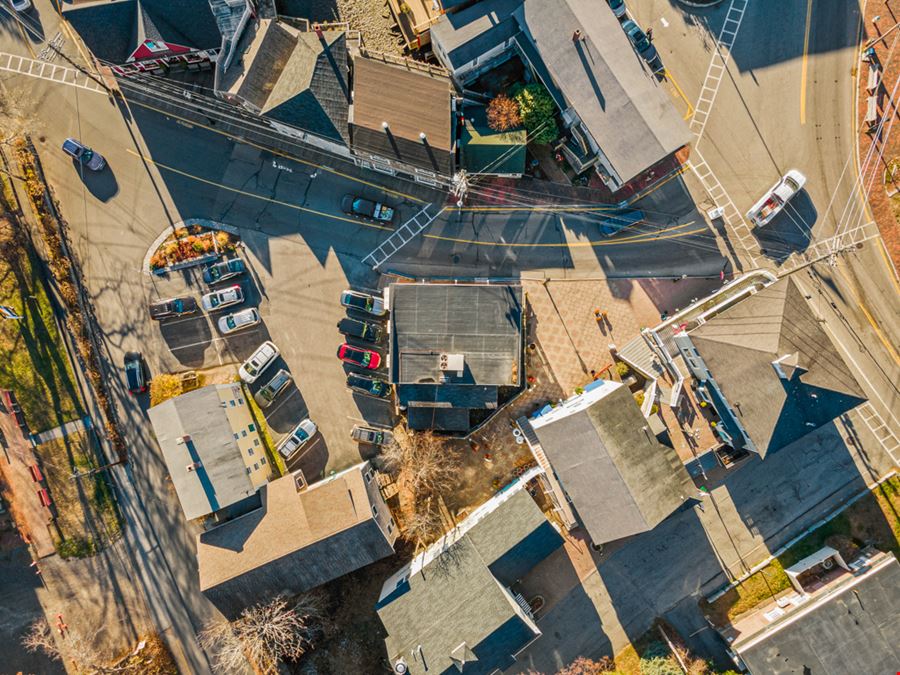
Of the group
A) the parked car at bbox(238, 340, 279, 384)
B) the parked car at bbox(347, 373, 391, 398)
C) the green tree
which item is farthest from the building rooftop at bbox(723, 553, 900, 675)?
the parked car at bbox(238, 340, 279, 384)

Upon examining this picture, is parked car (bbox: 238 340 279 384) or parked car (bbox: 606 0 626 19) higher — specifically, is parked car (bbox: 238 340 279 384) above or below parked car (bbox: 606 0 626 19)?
below

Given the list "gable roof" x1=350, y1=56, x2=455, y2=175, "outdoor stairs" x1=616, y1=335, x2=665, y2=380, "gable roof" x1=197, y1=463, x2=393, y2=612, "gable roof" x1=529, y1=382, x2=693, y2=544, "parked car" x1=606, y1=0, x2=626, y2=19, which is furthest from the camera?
"outdoor stairs" x1=616, y1=335, x2=665, y2=380

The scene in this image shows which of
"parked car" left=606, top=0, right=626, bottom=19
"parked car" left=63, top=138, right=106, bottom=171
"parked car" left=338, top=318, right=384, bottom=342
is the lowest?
"parked car" left=338, top=318, right=384, bottom=342

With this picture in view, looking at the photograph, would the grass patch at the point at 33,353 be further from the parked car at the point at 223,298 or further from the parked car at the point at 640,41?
the parked car at the point at 640,41

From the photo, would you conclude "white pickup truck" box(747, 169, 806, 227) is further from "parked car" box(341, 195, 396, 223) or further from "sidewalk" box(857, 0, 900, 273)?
"parked car" box(341, 195, 396, 223)

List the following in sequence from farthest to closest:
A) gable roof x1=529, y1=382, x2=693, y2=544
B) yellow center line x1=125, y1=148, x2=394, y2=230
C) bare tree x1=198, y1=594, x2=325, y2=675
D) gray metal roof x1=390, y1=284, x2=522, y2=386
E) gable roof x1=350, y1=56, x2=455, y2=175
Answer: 1. yellow center line x1=125, y1=148, x2=394, y2=230
2. gray metal roof x1=390, y1=284, x2=522, y2=386
3. bare tree x1=198, y1=594, x2=325, y2=675
4. gable roof x1=350, y1=56, x2=455, y2=175
5. gable roof x1=529, y1=382, x2=693, y2=544

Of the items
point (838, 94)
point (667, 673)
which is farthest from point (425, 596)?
point (838, 94)
